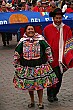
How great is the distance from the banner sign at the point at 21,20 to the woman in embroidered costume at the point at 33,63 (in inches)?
319

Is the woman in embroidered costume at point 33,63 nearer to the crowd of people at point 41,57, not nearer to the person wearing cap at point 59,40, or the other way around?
the crowd of people at point 41,57

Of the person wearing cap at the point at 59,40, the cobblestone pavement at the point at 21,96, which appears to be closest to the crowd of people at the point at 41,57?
the person wearing cap at the point at 59,40

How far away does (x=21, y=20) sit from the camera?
15328 mm

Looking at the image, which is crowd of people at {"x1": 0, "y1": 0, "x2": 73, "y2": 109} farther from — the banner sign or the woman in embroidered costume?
the banner sign

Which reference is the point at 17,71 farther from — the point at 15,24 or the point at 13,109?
the point at 15,24

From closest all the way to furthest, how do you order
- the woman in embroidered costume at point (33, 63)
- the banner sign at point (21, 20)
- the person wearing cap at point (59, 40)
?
the woman in embroidered costume at point (33, 63)
the person wearing cap at point (59, 40)
the banner sign at point (21, 20)

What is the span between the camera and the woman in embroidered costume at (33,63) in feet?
23.0

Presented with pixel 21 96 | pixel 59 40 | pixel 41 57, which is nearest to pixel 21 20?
pixel 21 96

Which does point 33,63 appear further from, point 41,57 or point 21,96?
point 21,96

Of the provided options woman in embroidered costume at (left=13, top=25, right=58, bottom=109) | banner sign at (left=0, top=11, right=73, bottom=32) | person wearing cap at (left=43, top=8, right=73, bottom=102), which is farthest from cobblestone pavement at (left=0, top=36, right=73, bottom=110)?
banner sign at (left=0, top=11, right=73, bottom=32)

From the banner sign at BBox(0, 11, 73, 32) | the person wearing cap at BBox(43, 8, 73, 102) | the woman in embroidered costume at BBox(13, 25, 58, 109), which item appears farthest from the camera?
the banner sign at BBox(0, 11, 73, 32)

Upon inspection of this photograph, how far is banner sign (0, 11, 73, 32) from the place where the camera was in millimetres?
15316

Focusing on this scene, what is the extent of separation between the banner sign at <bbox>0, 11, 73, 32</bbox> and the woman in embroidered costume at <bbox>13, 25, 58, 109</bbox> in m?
8.09

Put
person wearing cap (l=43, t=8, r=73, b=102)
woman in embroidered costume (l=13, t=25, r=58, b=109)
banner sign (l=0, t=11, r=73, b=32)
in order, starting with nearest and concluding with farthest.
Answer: woman in embroidered costume (l=13, t=25, r=58, b=109), person wearing cap (l=43, t=8, r=73, b=102), banner sign (l=0, t=11, r=73, b=32)
